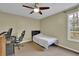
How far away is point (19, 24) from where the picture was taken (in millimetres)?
2293

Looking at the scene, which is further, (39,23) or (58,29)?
(58,29)

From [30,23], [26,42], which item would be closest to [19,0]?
[30,23]

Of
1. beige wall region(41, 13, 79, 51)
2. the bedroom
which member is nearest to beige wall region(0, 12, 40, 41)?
the bedroom

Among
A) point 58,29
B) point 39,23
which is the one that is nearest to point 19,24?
point 39,23

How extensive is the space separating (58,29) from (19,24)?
41.1 inches

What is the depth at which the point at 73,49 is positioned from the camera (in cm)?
275

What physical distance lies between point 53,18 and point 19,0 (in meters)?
1.76

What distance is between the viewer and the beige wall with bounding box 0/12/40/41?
2.19m

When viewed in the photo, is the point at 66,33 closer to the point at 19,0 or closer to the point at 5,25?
A: the point at 5,25

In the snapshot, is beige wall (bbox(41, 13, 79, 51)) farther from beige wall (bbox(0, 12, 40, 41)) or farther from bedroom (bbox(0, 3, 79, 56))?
beige wall (bbox(0, 12, 40, 41))

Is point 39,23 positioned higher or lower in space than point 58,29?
higher

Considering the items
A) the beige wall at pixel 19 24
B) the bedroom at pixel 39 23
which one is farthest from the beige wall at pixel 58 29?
the beige wall at pixel 19 24

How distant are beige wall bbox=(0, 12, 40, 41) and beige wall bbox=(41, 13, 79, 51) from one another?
0.90ft

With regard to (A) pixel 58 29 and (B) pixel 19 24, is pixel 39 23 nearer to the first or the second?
(B) pixel 19 24
